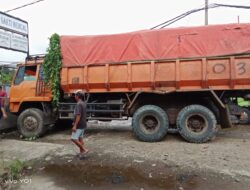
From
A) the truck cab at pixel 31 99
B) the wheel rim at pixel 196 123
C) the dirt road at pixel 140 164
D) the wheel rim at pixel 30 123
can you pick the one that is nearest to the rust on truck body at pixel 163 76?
the wheel rim at pixel 196 123

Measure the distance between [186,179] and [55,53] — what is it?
6.09m

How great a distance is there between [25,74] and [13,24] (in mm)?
4221

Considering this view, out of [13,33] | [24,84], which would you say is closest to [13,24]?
[13,33]

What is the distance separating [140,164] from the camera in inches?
267

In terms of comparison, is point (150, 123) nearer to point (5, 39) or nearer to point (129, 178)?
point (129, 178)

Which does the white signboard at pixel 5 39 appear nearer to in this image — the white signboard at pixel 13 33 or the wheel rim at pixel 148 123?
the white signboard at pixel 13 33

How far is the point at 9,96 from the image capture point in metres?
10.6

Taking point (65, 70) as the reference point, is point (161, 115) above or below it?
below

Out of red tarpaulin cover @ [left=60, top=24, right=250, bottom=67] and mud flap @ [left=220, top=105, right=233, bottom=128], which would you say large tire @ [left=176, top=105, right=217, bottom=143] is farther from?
red tarpaulin cover @ [left=60, top=24, right=250, bottom=67]

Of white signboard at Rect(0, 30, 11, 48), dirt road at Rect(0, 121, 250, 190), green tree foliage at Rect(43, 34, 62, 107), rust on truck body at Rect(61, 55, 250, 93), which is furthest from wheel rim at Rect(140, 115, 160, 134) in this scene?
white signboard at Rect(0, 30, 11, 48)

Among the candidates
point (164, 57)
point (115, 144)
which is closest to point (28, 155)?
point (115, 144)

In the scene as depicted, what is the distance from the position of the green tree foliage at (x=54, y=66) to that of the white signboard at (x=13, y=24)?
4286 mm

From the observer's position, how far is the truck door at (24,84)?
34.0 feet

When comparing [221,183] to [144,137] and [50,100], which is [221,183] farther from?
[50,100]
